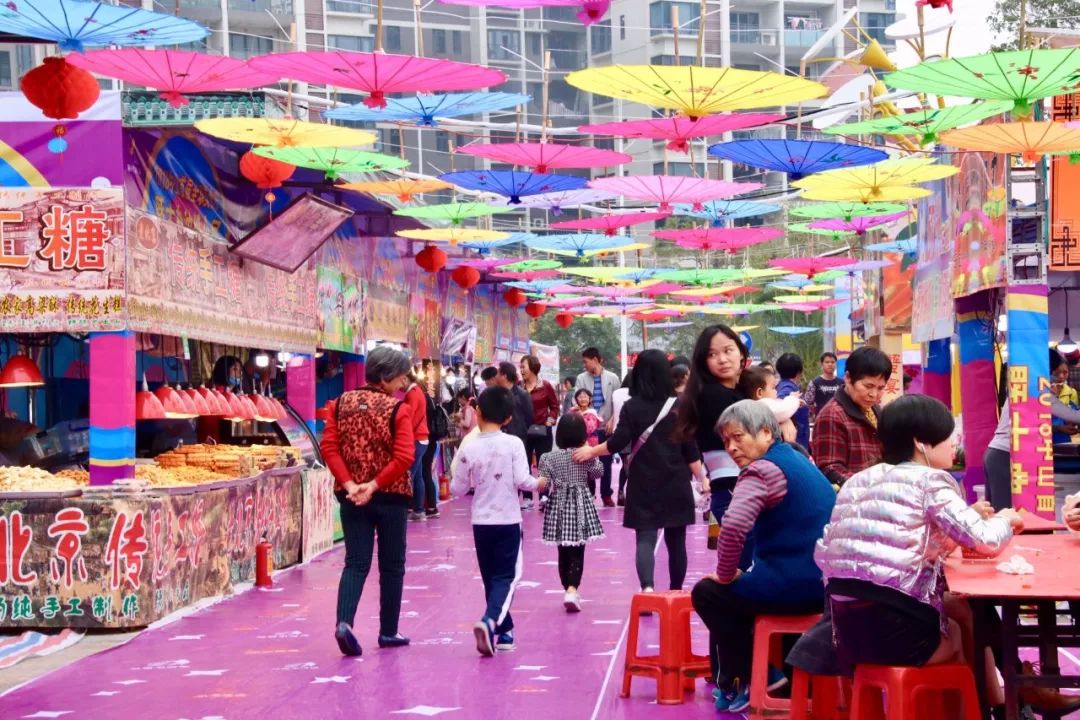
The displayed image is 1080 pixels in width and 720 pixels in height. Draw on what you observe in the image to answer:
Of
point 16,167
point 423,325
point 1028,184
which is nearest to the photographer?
point 16,167

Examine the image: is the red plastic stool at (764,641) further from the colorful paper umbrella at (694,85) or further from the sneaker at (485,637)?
the colorful paper umbrella at (694,85)

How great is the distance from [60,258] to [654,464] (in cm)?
411

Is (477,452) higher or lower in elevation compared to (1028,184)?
lower

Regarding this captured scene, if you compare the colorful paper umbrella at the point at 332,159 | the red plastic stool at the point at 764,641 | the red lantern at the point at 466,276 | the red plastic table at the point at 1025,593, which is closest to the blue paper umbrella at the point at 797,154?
the colorful paper umbrella at the point at 332,159

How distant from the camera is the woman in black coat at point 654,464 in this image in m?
8.48

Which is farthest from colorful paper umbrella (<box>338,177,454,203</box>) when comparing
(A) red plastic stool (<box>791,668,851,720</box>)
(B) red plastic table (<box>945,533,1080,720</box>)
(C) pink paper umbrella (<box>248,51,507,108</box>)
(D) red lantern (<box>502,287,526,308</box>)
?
(D) red lantern (<box>502,287,526,308</box>)

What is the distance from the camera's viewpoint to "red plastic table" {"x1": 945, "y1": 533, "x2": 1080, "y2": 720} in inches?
174

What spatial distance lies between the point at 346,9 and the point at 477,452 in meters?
37.3

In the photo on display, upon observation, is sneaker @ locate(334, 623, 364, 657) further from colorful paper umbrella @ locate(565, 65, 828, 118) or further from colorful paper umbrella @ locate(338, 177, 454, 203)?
colorful paper umbrella @ locate(338, 177, 454, 203)

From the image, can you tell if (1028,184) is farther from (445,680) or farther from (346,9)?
(346,9)

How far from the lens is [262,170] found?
12133mm

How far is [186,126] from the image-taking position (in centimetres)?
1016

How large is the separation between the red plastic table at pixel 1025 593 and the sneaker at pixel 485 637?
329 centimetres

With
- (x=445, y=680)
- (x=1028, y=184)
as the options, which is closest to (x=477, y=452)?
(x=445, y=680)
